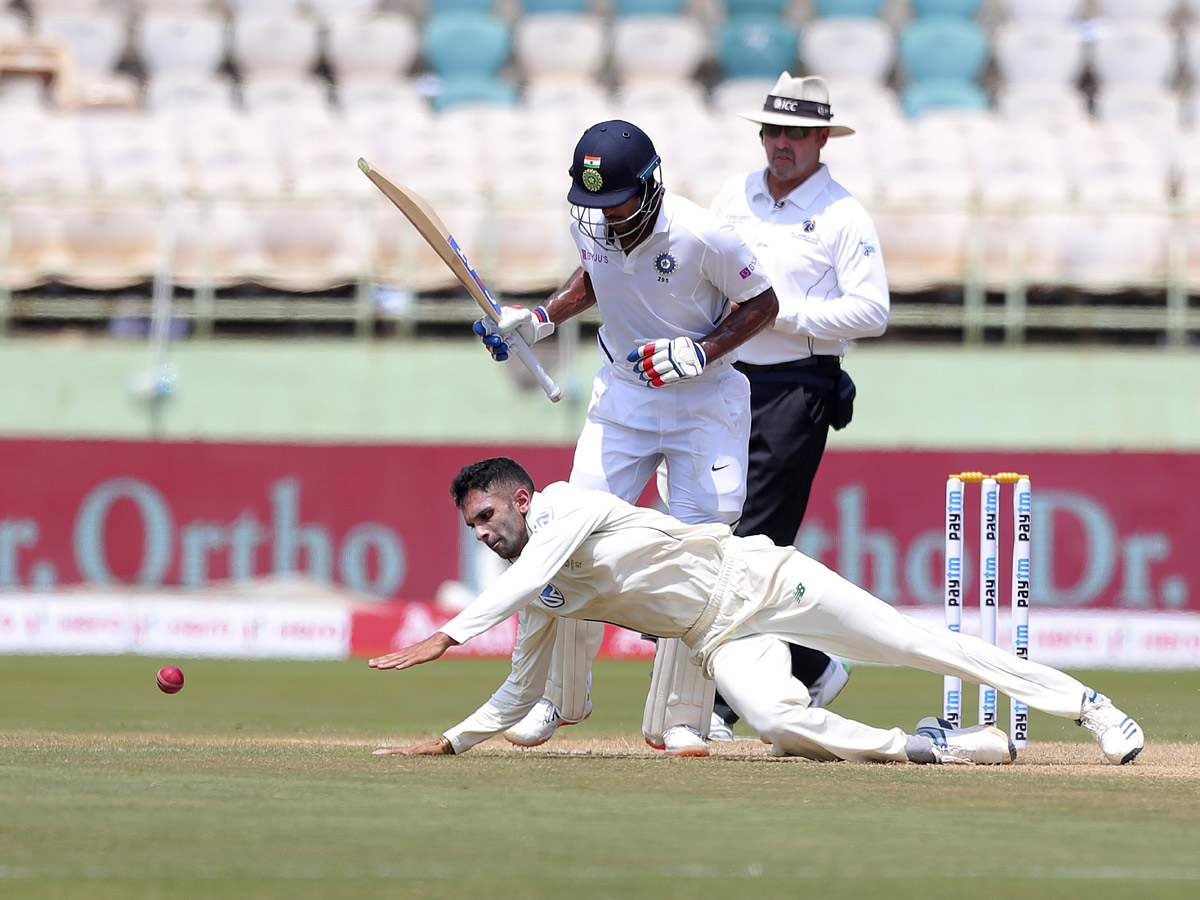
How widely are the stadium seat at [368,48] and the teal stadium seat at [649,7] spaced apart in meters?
1.87

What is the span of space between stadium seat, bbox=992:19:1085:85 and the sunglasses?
10111mm

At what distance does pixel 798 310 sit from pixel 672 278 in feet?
2.36

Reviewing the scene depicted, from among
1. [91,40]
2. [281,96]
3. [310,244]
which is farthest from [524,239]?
[91,40]

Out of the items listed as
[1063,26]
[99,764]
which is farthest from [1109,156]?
[99,764]

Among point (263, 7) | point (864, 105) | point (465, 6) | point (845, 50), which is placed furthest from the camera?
point (465, 6)

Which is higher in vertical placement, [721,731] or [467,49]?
[467,49]

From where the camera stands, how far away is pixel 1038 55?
15750mm

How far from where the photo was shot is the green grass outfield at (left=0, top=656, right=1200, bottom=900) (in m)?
3.18

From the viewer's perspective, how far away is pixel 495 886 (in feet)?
10.3

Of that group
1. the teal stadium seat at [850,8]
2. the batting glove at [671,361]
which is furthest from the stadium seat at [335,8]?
the batting glove at [671,361]

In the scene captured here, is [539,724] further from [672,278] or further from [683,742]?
[672,278]

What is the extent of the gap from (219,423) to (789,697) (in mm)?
7807

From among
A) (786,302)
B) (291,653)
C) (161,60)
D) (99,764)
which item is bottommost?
(291,653)

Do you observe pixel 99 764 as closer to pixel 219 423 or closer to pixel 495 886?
pixel 495 886
